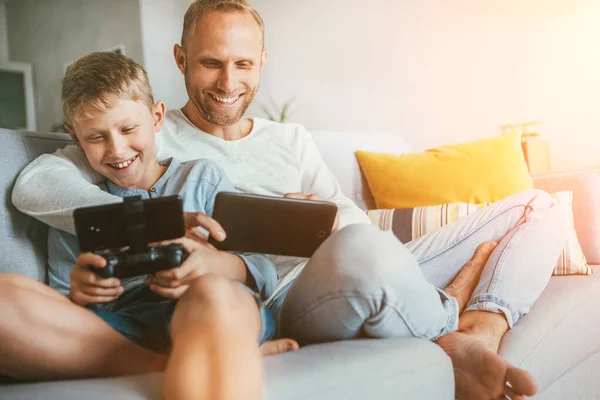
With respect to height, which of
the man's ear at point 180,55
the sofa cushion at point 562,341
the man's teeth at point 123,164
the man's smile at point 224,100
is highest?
the man's ear at point 180,55

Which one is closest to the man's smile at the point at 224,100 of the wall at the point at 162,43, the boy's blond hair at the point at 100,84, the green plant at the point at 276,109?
the boy's blond hair at the point at 100,84

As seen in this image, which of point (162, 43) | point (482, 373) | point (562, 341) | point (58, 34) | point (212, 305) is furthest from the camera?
point (58, 34)

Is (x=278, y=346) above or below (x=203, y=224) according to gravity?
below

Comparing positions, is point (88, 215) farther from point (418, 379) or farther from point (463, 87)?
point (463, 87)

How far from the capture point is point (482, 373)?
0.74 m

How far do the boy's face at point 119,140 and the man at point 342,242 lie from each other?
0.16 ft

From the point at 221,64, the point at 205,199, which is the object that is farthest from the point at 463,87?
the point at 205,199

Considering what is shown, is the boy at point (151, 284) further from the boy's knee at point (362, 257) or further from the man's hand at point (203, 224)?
the boy's knee at point (362, 257)

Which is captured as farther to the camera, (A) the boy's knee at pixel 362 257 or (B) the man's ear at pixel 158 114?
(B) the man's ear at pixel 158 114

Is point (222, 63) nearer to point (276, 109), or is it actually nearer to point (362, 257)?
point (362, 257)

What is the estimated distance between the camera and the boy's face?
80 cm

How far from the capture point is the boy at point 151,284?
0.49m

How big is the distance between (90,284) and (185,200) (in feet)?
0.96

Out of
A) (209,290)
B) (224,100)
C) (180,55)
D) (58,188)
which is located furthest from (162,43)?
(209,290)
